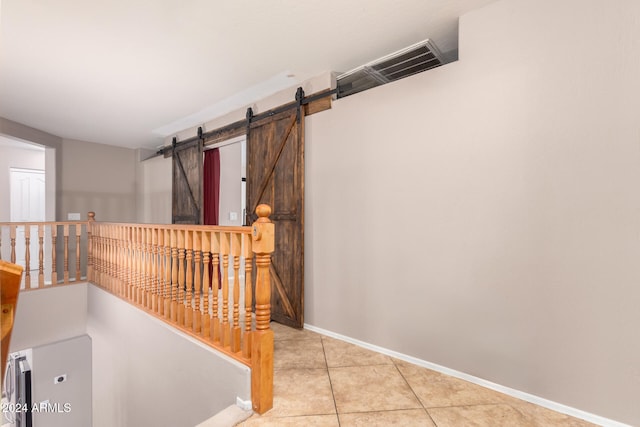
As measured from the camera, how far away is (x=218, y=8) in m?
2.17

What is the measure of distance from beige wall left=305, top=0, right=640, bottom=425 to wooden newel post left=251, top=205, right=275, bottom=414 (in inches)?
45.3

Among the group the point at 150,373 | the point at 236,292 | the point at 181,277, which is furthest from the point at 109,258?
the point at 236,292

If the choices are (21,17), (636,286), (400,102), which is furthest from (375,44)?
(21,17)

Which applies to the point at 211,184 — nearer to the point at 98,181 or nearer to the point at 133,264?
the point at 133,264

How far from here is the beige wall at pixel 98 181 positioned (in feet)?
18.3

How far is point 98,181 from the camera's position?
5.95m

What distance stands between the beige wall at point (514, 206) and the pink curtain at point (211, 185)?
9.98 feet

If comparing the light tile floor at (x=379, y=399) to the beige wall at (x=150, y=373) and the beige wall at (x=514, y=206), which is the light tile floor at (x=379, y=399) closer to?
the beige wall at (x=514, y=206)

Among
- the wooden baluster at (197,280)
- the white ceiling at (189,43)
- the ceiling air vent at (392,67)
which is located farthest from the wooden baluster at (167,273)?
the ceiling air vent at (392,67)

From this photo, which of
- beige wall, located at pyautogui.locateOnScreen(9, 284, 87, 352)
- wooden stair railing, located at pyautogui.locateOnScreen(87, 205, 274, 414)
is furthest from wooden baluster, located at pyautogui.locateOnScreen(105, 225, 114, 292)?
beige wall, located at pyautogui.locateOnScreen(9, 284, 87, 352)

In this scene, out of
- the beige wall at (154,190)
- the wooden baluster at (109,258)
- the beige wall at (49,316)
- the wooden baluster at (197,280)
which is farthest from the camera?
the beige wall at (154,190)

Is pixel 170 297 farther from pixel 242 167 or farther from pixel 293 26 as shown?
pixel 242 167

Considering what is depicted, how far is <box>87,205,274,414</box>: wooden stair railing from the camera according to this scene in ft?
6.14

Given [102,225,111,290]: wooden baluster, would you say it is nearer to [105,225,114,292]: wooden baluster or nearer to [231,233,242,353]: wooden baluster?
[105,225,114,292]: wooden baluster
